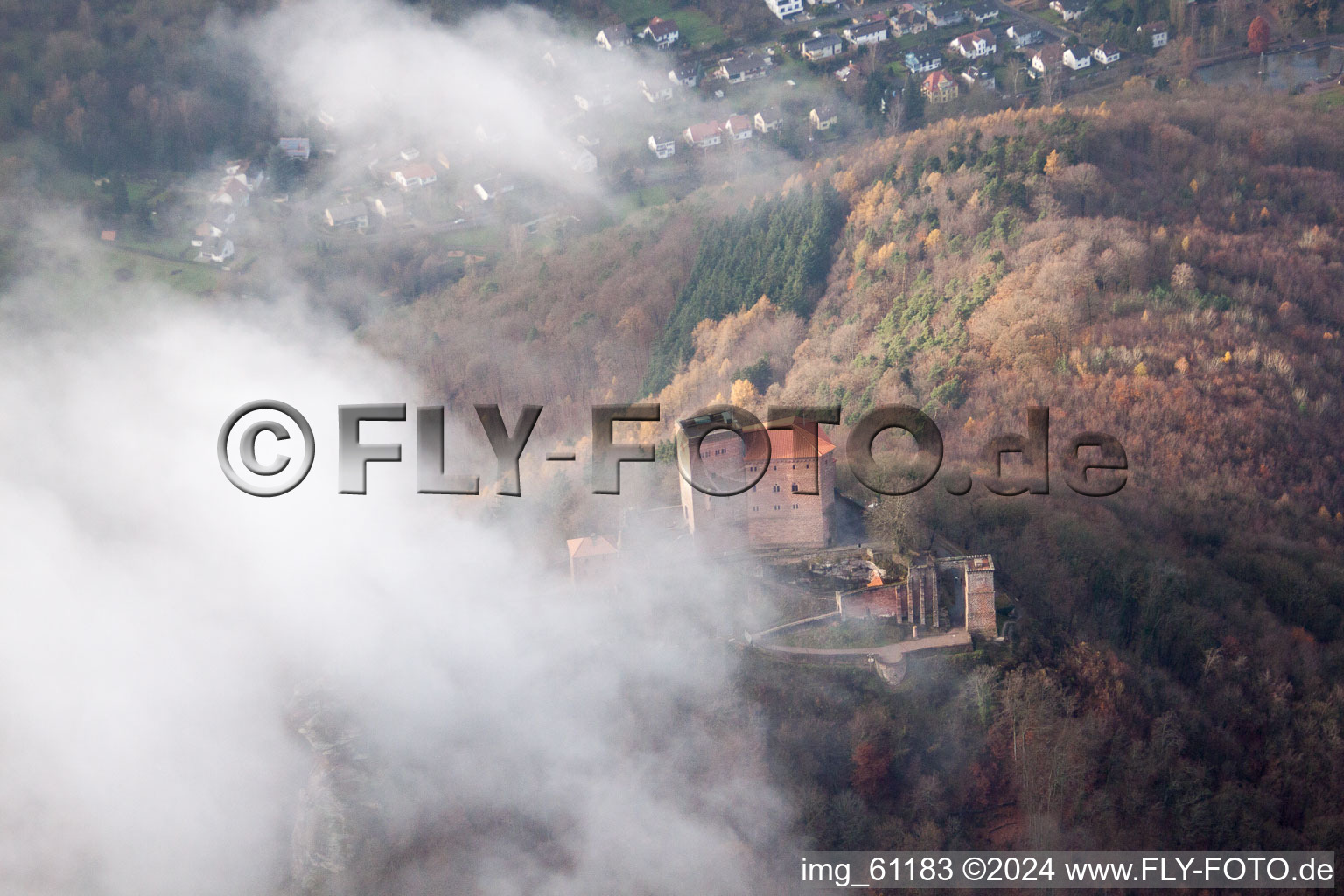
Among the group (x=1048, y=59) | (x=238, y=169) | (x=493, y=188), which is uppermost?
(x=1048, y=59)

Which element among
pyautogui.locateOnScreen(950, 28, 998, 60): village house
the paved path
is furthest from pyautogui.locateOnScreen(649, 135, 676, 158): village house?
the paved path

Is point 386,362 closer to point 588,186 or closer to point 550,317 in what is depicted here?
point 550,317

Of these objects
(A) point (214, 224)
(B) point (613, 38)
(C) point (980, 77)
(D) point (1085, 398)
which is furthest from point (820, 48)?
(D) point (1085, 398)

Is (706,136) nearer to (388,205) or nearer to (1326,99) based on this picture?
(388,205)

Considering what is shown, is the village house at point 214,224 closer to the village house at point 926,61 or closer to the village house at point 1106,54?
the village house at point 926,61

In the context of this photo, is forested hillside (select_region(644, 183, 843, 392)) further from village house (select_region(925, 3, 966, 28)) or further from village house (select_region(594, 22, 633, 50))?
village house (select_region(594, 22, 633, 50))

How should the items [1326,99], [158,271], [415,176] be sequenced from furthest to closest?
[415,176] → [1326,99] → [158,271]
